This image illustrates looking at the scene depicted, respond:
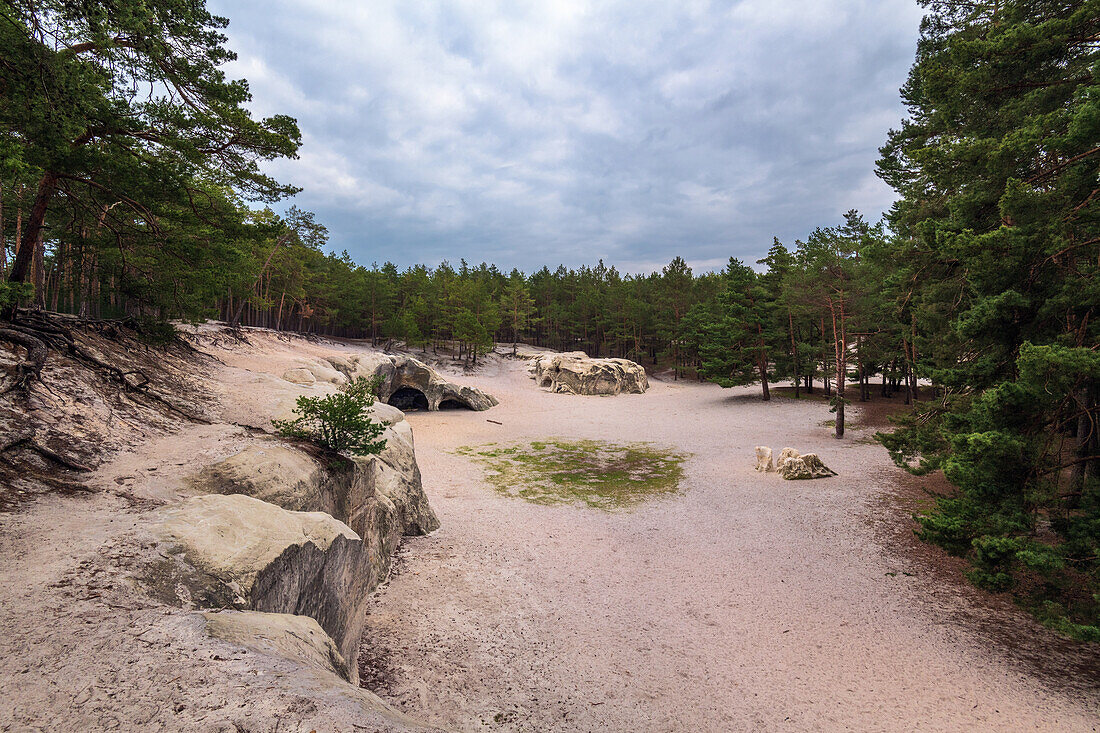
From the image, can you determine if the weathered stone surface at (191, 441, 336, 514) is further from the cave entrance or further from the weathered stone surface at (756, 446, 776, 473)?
the cave entrance

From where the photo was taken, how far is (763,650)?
643 cm

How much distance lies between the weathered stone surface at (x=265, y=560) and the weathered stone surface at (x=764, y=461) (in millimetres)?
14360

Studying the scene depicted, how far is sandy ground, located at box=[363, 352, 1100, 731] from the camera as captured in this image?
5.25m

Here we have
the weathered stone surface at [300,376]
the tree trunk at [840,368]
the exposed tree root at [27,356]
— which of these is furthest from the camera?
the tree trunk at [840,368]

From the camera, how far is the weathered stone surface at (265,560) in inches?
141

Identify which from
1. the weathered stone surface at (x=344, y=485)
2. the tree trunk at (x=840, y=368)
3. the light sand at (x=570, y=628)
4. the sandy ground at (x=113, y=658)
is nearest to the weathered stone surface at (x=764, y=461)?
the light sand at (x=570, y=628)

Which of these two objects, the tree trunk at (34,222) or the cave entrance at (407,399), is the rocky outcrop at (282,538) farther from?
the cave entrance at (407,399)

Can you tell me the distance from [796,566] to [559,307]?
53816 millimetres

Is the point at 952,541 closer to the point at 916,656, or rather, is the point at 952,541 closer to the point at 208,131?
the point at 916,656

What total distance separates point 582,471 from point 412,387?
15.6m

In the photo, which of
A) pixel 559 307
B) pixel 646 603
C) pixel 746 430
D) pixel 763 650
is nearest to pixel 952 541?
pixel 763 650

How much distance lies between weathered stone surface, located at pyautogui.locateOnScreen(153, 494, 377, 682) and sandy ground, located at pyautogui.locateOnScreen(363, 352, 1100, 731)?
1.29 m

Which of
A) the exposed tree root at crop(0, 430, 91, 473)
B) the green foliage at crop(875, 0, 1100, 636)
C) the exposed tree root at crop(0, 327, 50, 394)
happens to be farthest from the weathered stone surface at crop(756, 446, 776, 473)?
the exposed tree root at crop(0, 327, 50, 394)

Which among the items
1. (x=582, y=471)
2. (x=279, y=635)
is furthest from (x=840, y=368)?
(x=279, y=635)
